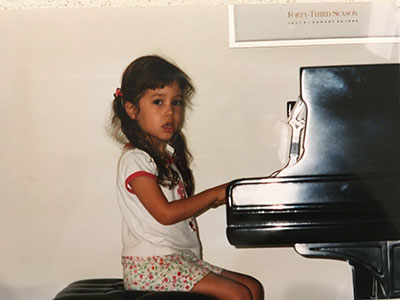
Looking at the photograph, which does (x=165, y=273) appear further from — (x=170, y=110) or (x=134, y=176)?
(x=170, y=110)

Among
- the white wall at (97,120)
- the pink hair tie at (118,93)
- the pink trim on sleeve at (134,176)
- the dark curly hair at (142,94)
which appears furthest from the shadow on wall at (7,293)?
the pink hair tie at (118,93)

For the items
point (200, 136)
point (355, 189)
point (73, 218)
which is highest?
point (200, 136)

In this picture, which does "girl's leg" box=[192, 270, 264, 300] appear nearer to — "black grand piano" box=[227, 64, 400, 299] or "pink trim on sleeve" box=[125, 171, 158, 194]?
"black grand piano" box=[227, 64, 400, 299]

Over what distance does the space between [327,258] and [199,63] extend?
0.83 meters

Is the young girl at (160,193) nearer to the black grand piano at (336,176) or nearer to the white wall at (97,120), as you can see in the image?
the white wall at (97,120)

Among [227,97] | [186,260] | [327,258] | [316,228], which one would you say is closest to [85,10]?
[227,97]

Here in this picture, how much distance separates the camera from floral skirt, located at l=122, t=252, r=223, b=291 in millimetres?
1967

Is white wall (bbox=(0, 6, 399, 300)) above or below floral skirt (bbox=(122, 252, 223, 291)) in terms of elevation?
above

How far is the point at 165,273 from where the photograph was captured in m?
1.97

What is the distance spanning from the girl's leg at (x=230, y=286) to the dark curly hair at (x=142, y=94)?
0.31m

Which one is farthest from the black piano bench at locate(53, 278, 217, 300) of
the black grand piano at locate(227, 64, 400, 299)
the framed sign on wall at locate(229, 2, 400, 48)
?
the framed sign on wall at locate(229, 2, 400, 48)

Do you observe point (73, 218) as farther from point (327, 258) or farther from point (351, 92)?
point (351, 92)

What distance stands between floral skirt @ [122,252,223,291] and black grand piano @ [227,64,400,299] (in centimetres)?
27

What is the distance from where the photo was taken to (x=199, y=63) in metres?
2.02
